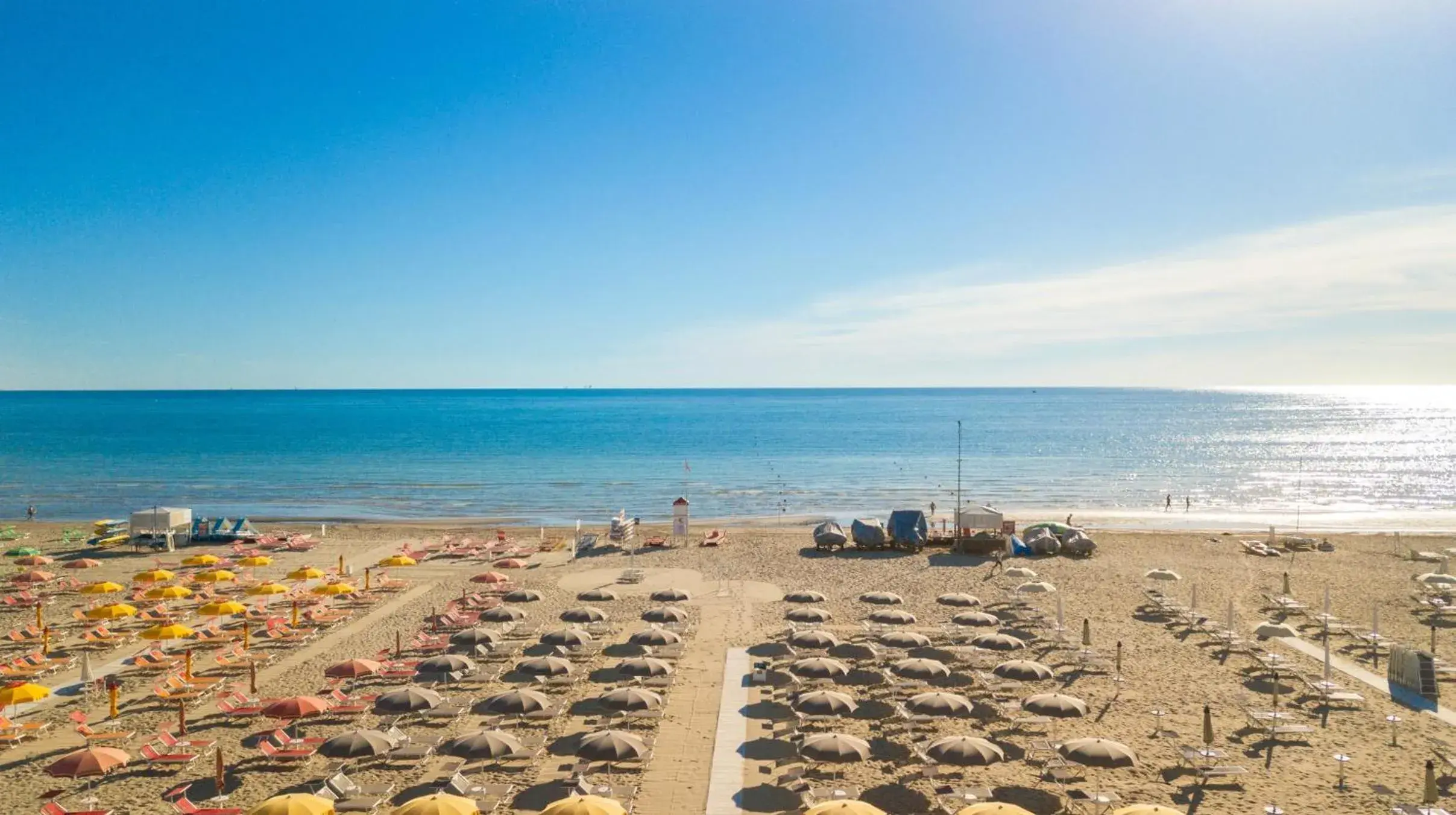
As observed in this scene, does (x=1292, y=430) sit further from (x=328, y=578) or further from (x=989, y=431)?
(x=328, y=578)

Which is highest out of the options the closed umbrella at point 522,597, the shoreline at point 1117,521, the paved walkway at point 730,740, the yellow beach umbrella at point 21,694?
the yellow beach umbrella at point 21,694

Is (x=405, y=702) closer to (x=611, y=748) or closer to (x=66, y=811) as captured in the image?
(x=611, y=748)

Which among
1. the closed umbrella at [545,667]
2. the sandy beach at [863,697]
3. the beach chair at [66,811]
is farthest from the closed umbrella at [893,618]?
the beach chair at [66,811]

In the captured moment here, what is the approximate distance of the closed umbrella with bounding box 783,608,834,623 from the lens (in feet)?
82.1

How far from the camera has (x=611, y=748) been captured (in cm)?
1458

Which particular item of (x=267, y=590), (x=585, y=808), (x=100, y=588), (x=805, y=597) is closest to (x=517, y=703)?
(x=585, y=808)

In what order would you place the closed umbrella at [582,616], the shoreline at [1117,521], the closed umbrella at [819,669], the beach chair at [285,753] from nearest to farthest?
the beach chair at [285,753] → the closed umbrella at [819,669] → the closed umbrella at [582,616] → the shoreline at [1117,521]

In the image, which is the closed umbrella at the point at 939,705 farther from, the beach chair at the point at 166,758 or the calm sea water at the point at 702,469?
the calm sea water at the point at 702,469

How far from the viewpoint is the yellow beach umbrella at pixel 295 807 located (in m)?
11.7

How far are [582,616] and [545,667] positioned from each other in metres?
4.72

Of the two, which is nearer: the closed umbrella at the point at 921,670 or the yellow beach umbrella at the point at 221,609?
the closed umbrella at the point at 921,670

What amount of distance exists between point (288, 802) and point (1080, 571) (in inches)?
1201

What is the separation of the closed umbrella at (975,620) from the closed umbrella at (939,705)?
6.20 metres

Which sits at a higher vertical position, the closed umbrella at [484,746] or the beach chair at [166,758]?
the closed umbrella at [484,746]
